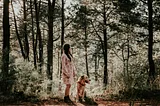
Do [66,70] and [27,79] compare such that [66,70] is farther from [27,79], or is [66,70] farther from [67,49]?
[27,79]

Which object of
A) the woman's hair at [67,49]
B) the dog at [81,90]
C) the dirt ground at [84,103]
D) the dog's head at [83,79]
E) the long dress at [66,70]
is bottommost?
the dirt ground at [84,103]

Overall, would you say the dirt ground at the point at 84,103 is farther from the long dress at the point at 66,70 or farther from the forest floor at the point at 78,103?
the long dress at the point at 66,70

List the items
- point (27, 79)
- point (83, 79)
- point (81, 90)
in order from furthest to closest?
point (27, 79) < point (83, 79) < point (81, 90)

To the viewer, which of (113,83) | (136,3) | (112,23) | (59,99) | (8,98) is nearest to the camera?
(8,98)

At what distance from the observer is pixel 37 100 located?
10.0 meters

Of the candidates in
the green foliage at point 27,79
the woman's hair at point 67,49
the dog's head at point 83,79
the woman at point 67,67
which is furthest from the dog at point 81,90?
the green foliage at point 27,79

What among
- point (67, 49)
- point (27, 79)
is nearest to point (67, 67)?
point (67, 49)

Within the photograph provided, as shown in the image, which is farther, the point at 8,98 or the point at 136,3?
the point at 136,3

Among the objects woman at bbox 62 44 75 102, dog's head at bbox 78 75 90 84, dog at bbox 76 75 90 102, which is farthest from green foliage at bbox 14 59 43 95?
dog's head at bbox 78 75 90 84

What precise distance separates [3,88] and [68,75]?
2247 mm

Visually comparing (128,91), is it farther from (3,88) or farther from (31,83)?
(3,88)

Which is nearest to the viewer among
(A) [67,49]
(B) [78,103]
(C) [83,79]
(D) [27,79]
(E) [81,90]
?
(B) [78,103]

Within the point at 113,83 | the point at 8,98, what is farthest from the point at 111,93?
the point at 8,98

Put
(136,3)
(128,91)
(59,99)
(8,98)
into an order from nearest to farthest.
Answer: (8,98), (59,99), (128,91), (136,3)
